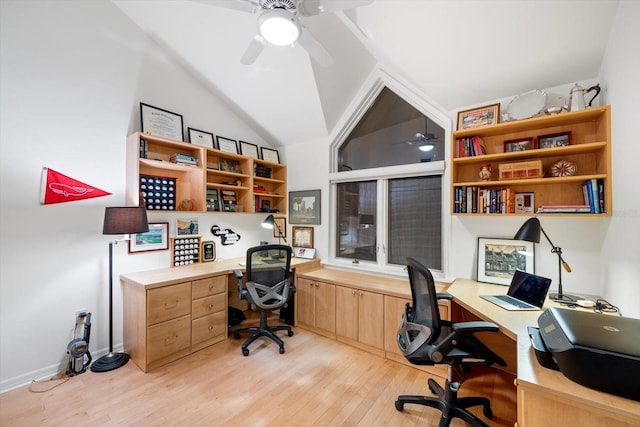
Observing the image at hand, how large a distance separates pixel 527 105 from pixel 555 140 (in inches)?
14.3

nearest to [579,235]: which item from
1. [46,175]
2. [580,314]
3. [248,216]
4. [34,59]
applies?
[580,314]

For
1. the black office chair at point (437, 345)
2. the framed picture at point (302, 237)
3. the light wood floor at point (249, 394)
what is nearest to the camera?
the black office chair at point (437, 345)

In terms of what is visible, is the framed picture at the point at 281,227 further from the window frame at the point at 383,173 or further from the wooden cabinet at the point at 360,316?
the wooden cabinet at the point at 360,316

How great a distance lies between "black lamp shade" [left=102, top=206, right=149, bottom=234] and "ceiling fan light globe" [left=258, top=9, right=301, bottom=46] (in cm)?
181

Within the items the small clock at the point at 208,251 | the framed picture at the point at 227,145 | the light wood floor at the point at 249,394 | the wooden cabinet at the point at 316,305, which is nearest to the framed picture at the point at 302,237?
the wooden cabinet at the point at 316,305

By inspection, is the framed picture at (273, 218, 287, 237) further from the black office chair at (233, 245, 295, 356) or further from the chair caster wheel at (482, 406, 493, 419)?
the chair caster wheel at (482, 406, 493, 419)

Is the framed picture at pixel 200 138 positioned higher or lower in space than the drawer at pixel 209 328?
higher

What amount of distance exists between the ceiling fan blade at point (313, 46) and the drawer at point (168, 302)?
2316mm

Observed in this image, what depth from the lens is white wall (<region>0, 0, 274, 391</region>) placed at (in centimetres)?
202

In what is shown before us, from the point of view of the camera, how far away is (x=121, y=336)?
260 cm

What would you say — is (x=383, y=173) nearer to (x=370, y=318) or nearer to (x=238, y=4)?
(x=370, y=318)

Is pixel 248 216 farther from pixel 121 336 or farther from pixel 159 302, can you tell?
pixel 121 336

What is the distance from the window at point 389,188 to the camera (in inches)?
112

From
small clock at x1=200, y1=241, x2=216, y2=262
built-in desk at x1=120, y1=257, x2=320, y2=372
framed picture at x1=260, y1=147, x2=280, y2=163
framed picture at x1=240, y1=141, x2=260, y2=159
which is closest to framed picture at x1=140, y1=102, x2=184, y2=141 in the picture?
framed picture at x1=240, y1=141, x2=260, y2=159
